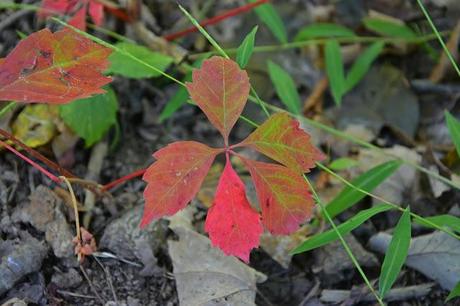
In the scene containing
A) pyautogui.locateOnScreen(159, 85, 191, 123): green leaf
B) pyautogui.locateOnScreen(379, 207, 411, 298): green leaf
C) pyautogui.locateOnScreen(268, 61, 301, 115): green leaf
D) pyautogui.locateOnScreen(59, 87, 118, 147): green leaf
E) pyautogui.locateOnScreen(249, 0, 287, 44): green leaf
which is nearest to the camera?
pyautogui.locateOnScreen(379, 207, 411, 298): green leaf

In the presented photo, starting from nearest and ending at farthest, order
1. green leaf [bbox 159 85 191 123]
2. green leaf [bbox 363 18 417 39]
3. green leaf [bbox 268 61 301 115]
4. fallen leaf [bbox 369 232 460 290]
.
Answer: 1. fallen leaf [bbox 369 232 460 290]
2. green leaf [bbox 159 85 191 123]
3. green leaf [bbox 268 61 301 115]
4. green leaf [bbox 363 18 417 39]

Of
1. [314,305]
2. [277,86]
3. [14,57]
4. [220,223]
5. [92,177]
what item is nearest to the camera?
[220,223]

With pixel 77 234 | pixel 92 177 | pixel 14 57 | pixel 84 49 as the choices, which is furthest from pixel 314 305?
pixel 14 57

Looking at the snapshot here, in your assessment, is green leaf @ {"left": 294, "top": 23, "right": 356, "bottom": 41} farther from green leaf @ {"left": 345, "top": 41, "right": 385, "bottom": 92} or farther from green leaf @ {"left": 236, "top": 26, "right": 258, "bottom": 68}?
green leaf @ {"left": 236, "top": 26, "right": 258, "bottom": 68}

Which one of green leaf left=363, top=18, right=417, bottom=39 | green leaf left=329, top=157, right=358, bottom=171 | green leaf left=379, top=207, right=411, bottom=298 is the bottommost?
green leaf left=329, top=157, right=358, bottom=171

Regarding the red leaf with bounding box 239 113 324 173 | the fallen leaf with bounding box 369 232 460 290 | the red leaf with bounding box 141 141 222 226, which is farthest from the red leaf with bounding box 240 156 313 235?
the fallen leaf with bounding box 369 232 460 290

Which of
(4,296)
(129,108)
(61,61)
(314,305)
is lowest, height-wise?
(314,305)

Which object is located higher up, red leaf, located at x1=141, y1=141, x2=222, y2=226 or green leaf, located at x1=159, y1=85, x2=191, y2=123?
red leaf, located at x1=141, y1=141, x2=222, y2=226

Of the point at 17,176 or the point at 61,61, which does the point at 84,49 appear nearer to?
the point at 61,61
